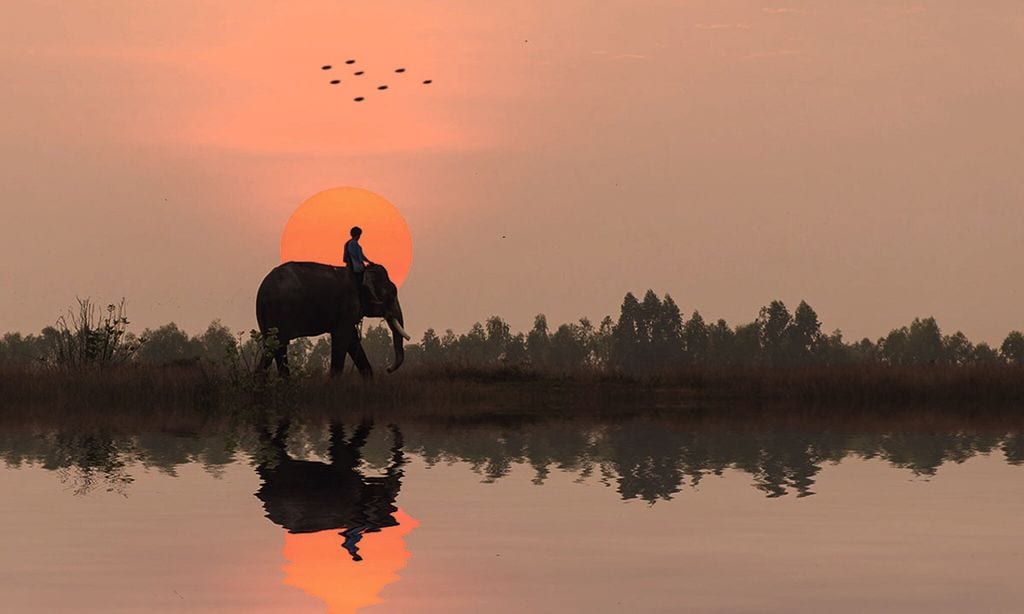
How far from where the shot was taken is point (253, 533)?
40.2 feet

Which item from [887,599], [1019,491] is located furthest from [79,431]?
[887,599]

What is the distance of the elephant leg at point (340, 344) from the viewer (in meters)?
30.9

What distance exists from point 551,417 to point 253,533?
13956 mm

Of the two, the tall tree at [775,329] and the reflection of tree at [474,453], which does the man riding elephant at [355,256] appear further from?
the tall tree at [775,329]

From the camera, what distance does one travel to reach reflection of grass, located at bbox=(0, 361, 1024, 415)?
85.8ft

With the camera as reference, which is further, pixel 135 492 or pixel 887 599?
pixel 135 492

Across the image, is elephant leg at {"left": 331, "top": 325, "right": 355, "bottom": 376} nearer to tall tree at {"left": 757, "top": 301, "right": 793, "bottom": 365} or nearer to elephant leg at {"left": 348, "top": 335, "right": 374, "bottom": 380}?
elephant leg at {"left": 348, "top": 335, "right": 374, "bottom": 380}

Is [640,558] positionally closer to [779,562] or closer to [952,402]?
[779,562]

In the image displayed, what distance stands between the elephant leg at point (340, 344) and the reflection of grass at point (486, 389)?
3.94 ft

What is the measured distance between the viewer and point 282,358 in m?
29.5

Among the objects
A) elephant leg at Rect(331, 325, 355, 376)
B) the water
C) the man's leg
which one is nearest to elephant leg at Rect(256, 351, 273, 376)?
elephant leg at Rect(331, 325, 355, 376)

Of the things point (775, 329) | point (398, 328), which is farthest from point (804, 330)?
point (398, 328)

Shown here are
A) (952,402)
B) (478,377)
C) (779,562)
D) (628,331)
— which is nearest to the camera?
(779,562)

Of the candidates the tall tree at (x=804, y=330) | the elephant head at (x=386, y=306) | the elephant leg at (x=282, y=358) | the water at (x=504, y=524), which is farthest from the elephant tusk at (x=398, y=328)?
the tall tree at (x=804, y=330)
